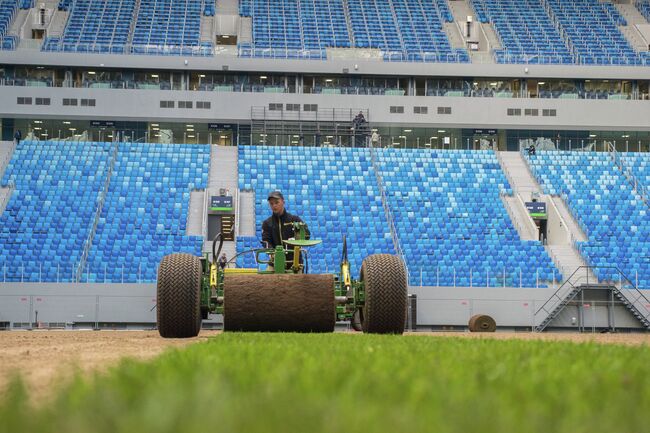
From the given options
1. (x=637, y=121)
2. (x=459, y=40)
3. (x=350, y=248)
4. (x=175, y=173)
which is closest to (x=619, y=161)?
(x=637, y=121)

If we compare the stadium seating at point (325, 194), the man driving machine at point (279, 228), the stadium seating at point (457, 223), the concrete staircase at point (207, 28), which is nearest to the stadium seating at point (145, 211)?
the stadium seating at point (325, 194)

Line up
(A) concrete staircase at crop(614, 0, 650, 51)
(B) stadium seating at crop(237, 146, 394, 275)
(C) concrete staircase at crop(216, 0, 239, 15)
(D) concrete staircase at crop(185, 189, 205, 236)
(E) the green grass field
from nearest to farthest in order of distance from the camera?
(E) the green grass field
(B) stadium seating at crop(237, 146, 394, 275)
(D) concrete staircase at crop(185, 189, 205, 236)
(A) concrete staircase at crop(614, 0, 650, 51)
(C) concrete staircase at crop(216, 0, 239, 15)

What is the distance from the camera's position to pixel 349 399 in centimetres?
287

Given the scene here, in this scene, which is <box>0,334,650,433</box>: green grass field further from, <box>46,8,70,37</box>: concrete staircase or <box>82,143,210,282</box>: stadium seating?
<box>46,8,70,37</box>: concrete staircase

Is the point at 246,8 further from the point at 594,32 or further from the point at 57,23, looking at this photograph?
the point at 594,32

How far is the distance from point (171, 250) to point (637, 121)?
91.7ft

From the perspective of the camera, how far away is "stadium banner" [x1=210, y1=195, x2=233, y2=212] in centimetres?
3978

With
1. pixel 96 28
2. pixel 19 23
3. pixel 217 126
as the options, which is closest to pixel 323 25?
pixel 217 126

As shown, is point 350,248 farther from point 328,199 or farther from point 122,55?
point 122,55

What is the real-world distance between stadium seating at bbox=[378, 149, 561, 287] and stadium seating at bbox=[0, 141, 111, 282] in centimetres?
1265

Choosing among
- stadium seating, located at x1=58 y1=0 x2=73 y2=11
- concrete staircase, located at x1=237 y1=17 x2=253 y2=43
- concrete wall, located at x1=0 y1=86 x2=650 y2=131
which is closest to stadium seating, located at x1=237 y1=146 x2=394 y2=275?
concrete wall, located at x1=0 y1=86 x2=650 y2=131

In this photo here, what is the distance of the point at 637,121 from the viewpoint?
50906 millimetres

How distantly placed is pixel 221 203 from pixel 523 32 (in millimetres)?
25001

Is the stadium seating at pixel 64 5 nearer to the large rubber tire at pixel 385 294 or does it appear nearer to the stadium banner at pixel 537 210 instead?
the stadium banner at pixel 537 210
